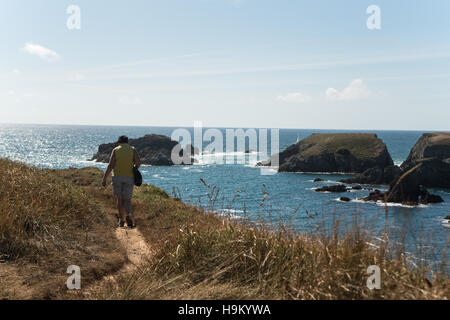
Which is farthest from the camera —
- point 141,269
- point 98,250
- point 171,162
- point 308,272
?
point 171,162

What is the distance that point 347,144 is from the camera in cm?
10162

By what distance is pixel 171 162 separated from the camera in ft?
347

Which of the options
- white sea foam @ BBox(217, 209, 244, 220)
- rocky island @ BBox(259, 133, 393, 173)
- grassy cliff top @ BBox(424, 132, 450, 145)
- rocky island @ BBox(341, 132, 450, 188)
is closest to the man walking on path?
white sea foam @ BBox(217, 209, 244, 220)

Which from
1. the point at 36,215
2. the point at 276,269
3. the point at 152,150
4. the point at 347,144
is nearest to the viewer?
the point at 276,269

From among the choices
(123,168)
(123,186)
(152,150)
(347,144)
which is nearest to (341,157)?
(347,144)

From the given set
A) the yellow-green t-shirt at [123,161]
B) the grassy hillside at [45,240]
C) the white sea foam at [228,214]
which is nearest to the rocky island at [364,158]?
the yellow-green t-shirt at [123,161]

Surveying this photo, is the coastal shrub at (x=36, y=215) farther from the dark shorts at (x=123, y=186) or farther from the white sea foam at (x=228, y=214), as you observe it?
the white sea foam at (x=228, y=214)

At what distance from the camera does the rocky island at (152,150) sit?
104 m

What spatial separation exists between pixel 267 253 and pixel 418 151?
101m

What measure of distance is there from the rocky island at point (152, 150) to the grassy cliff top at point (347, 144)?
122ft

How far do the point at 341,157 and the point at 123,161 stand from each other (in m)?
91.8

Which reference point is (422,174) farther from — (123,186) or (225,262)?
(225,262)
